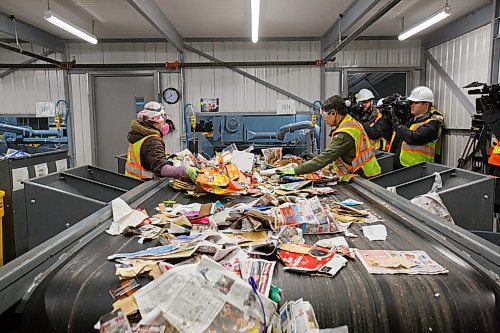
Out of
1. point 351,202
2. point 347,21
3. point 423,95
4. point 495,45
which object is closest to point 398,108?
point 423,95

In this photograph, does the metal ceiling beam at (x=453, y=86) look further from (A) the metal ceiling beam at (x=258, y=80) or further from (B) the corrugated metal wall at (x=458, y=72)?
(A) the metal ceiling beam at (x=258, y=80)

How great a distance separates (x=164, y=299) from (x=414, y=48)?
6.81 m

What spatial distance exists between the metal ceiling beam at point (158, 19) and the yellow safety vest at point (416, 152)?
11.0 ft

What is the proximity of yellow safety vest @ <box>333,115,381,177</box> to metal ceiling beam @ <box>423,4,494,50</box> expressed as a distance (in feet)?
9.32

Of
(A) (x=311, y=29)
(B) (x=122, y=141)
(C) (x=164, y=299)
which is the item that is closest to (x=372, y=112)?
(A) (x=311, y=29)

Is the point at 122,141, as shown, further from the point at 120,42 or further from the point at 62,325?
the point at 62,325

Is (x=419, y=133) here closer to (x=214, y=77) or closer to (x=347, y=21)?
(x=347, y=21)

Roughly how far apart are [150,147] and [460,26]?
15.7 ft

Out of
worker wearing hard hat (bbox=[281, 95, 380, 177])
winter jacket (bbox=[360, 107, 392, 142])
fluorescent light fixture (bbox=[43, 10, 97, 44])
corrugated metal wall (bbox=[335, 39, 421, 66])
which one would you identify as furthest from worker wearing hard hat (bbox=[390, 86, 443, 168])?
fluorescent light fixture (bbox=[43, 10, 97, 44])

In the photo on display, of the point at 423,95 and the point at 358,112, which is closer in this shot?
the point at 423,95

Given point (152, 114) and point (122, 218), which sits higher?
point (152, 114)

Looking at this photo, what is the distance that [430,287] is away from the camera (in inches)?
52.9

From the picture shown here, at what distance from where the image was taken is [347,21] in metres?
5.31

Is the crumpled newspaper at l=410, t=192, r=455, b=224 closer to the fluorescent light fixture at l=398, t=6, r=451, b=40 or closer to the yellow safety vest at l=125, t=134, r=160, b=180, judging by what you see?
the yellow safety vest at l=125, t=134, r=160, b=180
